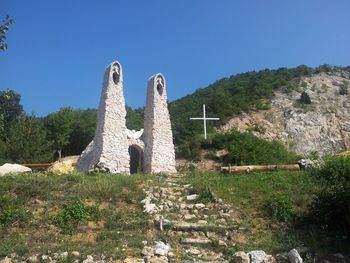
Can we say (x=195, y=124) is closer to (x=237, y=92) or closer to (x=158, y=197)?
(x=237, y=92)

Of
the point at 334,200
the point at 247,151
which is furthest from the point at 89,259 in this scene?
the point at 247,151

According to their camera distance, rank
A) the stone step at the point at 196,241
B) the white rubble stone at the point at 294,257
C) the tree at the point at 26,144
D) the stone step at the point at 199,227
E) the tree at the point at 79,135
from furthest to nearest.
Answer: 1. the tree at the point at 79,135
2. the tree at the point at 26,144
3. the stone step at the point at 199,227
4. the stone step at the point at 196,241
5. the white rubble stone at the point at 294,257

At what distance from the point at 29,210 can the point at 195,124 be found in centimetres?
2245

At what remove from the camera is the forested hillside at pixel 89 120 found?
30.9 m

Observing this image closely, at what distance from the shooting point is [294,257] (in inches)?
390

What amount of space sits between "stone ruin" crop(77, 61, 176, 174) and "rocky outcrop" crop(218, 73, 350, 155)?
47.2 ft

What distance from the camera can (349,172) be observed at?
11.7m

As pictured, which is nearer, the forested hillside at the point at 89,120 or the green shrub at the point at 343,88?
the forested hillside at the point at 89,120

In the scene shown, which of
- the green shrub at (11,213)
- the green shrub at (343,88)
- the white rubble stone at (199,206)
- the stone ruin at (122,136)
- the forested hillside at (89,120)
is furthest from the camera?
the green shrub at (343,88)

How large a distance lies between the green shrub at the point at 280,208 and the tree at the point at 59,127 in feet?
Answer: 87.7

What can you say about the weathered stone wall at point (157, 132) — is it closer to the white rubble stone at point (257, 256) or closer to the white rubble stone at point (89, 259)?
the white rubble stone at point (89, 259)

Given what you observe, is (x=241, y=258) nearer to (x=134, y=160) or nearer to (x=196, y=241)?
(x=196, y=241)

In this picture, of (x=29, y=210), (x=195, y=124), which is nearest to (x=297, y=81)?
(x=195, y=124)

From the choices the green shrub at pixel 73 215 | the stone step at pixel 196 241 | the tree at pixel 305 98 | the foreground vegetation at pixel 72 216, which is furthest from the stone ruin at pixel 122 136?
the tree at pixel 305 98
